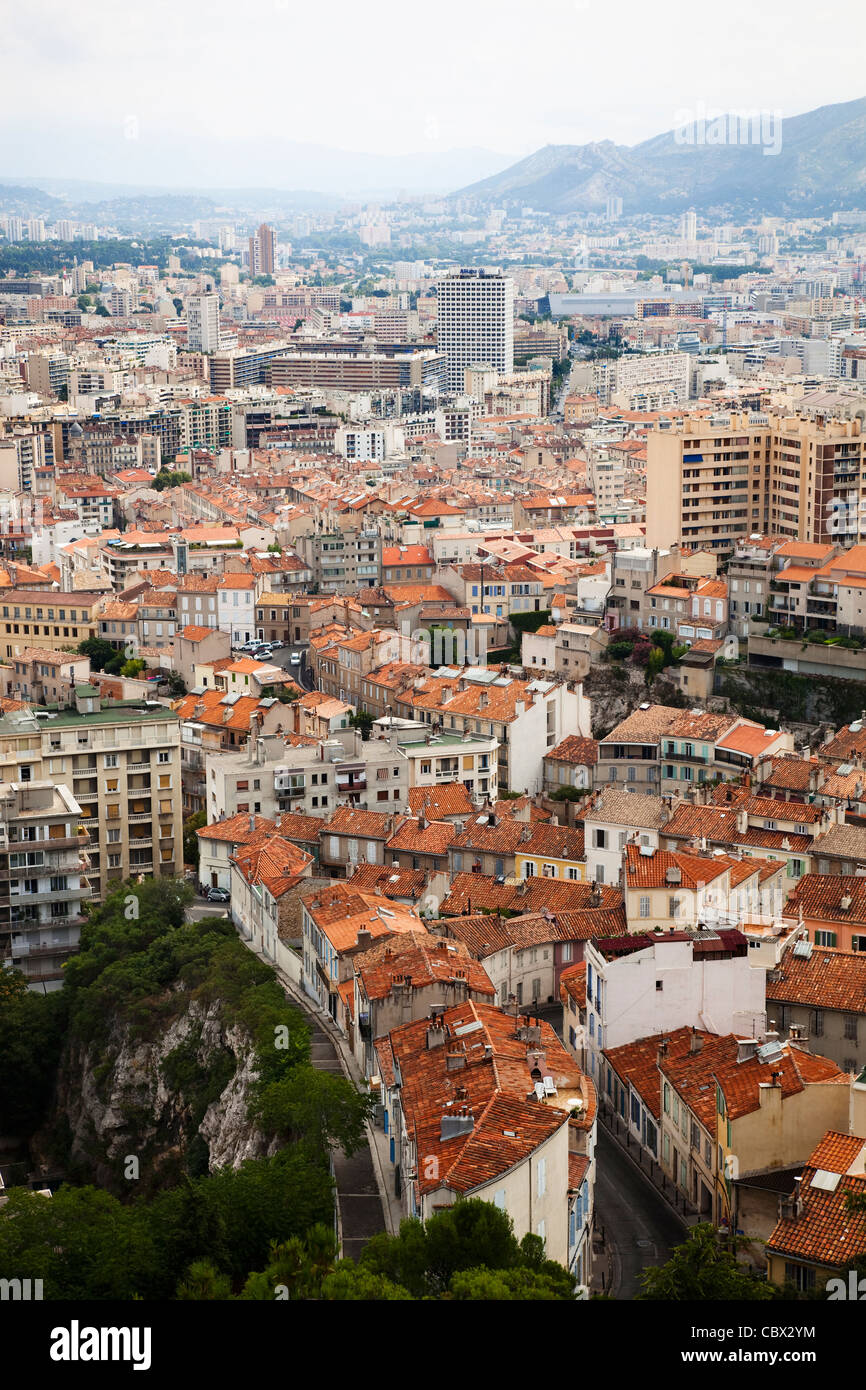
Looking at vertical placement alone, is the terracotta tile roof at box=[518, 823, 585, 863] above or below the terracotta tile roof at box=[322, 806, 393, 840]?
below

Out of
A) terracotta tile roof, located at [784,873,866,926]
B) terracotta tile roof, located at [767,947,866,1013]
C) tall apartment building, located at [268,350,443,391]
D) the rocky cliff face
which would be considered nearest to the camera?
terracotta tile roof, located at [767,947,866,1013]

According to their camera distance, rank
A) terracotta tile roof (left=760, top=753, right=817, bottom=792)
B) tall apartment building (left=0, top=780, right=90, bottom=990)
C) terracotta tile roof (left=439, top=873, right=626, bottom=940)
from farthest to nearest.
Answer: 1. terracotta tile roof (left=760, top=753, right=817, bottom=792)
2. tall apartment building (left=0, top=780, right=90, bottom=990)
3. terracotta tile roof (left=439, top=873, right=626, bottom=940)

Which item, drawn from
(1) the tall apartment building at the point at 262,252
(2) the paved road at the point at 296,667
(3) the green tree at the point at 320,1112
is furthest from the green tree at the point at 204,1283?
(1) the tall apartment building at the point at 262,252

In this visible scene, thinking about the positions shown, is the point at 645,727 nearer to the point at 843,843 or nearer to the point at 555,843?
the point at 555,843

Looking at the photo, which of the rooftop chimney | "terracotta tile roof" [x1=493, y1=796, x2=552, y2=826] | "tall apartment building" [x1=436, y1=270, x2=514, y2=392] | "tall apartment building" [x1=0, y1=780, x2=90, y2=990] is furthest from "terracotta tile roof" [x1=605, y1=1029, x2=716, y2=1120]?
"tall apartment building" [x1=436, y1=270, x2=514, y2=392]

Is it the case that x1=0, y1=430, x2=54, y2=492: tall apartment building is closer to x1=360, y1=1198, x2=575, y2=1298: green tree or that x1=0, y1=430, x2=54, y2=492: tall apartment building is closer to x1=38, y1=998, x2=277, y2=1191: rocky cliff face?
x1=38, y1=998, x2=277, y2=1191: rocky cliff face
